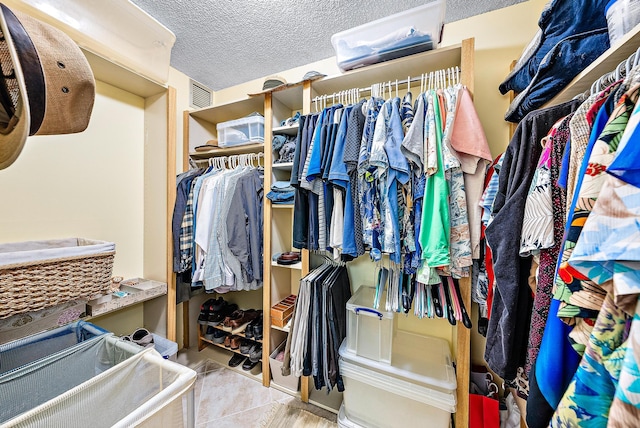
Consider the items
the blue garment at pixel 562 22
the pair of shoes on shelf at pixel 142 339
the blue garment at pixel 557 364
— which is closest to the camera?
the blue garment at pixel 557 364

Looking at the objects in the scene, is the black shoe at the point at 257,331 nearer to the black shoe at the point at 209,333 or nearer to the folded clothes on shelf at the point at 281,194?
the black shoe at the point at 209,333

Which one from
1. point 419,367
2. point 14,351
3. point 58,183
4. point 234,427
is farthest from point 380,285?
point 58,183

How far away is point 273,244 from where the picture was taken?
1.58 meters

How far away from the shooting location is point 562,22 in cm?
78

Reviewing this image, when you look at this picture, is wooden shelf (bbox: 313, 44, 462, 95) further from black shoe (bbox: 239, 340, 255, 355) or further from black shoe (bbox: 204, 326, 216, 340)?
black shoe (bbox: 204, 326, 216, 340)

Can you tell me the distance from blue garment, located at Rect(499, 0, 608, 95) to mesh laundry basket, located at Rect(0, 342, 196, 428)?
5.60 feet

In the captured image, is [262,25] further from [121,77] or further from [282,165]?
[121,77]

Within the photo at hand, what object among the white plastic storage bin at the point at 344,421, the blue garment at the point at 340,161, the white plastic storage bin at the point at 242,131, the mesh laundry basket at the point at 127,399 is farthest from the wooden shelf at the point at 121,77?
the white plastic storage bin at the point at 344,421

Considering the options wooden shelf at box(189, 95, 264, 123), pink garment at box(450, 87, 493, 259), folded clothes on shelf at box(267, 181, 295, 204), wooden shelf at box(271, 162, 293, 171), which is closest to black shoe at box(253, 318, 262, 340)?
folded clothes on shelf at box(267, 181, 295, 204)

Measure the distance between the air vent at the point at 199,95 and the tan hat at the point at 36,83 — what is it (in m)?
1.70

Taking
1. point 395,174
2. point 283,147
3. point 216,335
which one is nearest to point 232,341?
point 216,335

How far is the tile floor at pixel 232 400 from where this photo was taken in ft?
4.30

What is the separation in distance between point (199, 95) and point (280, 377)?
2.44 metres

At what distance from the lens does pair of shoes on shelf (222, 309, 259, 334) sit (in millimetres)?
1770
